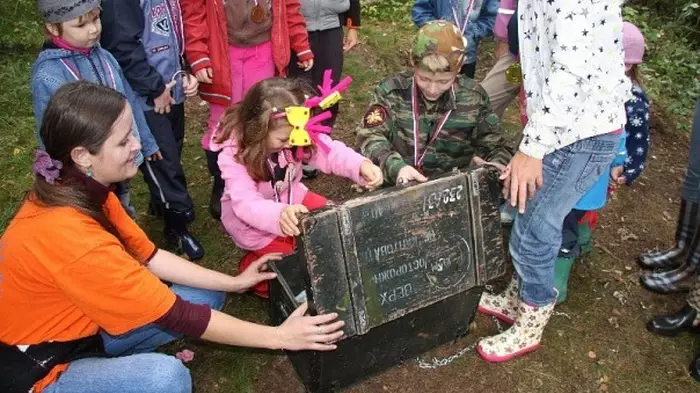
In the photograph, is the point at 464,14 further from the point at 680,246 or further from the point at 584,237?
the point at 680,246

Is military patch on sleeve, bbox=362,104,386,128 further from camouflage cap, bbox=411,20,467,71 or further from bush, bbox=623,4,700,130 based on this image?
bush, bbox=623,4,700,130

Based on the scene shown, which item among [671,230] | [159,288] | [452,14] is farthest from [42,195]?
[671,230]

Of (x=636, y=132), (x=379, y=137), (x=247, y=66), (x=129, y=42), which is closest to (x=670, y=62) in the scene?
(x=636, y=132)

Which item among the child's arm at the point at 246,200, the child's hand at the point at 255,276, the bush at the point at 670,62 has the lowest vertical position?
the bush at the point at 670,62

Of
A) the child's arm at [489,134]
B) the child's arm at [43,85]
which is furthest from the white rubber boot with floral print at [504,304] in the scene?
the child's arm at [43,85]

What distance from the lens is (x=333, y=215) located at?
2.23m

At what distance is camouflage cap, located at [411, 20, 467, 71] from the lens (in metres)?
2.99

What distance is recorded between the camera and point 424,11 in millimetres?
4340

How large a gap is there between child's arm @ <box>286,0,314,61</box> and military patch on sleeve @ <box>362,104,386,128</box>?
37.8 inches

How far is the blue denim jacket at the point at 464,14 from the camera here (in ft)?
13.8

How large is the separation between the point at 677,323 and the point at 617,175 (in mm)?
892

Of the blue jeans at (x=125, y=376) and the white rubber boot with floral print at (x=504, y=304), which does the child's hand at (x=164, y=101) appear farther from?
the white rubber boot with floral print at (x=504, y=304)

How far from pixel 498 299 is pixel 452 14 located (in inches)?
80.2

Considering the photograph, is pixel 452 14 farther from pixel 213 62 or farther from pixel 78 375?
pixel 78 375
